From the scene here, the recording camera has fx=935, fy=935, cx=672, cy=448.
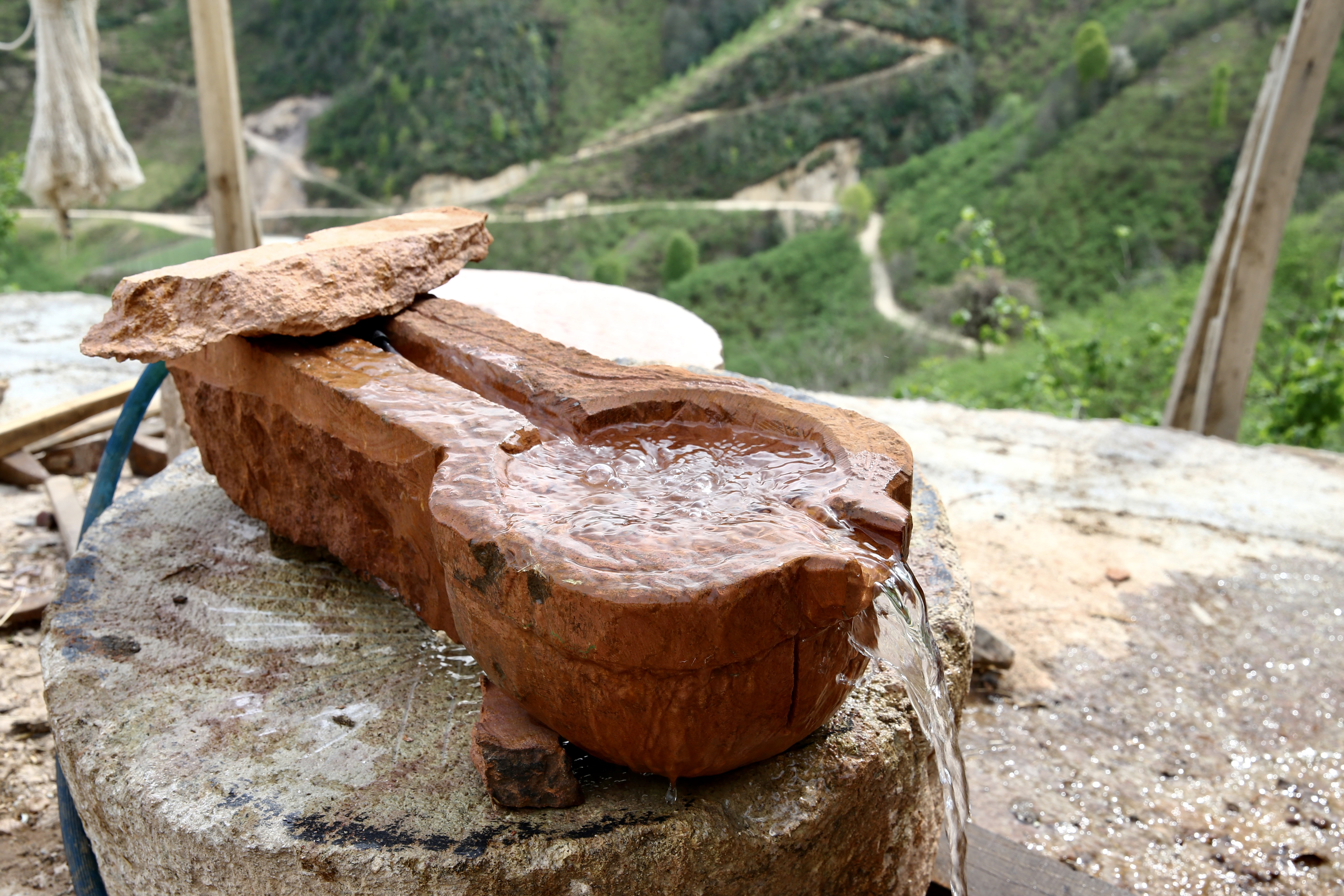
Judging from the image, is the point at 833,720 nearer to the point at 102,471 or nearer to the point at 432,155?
the point at 102,471

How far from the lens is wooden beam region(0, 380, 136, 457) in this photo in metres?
3.24

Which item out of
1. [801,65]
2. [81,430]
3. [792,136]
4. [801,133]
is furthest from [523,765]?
[801,65]

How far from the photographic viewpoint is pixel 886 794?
56.2 inches

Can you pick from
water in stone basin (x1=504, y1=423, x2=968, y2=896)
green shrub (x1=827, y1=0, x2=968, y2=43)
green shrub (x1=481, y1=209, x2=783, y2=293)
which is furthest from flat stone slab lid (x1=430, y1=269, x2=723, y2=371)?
green shrub (x1=827, y1=0, x2=968, y2=43)

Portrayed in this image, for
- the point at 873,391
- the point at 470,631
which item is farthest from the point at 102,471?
the point at 873,391

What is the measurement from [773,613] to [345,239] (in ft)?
4.77

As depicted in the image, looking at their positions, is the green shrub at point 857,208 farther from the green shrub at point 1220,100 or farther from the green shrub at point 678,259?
the green shrub at point 1220,100

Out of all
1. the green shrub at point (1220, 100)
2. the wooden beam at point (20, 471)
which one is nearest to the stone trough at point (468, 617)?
the wooden beam at point (20, 471)

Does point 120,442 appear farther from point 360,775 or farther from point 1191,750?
point 1191,750

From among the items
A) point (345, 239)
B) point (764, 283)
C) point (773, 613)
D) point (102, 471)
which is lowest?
point (764, 283)

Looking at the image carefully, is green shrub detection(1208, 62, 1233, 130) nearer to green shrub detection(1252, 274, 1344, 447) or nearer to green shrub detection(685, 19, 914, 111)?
green shrub detection(685, 19, 914, 111)

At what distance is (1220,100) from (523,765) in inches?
715

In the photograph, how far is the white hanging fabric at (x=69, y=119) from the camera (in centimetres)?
379

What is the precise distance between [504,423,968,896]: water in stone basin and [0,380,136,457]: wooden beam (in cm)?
248
